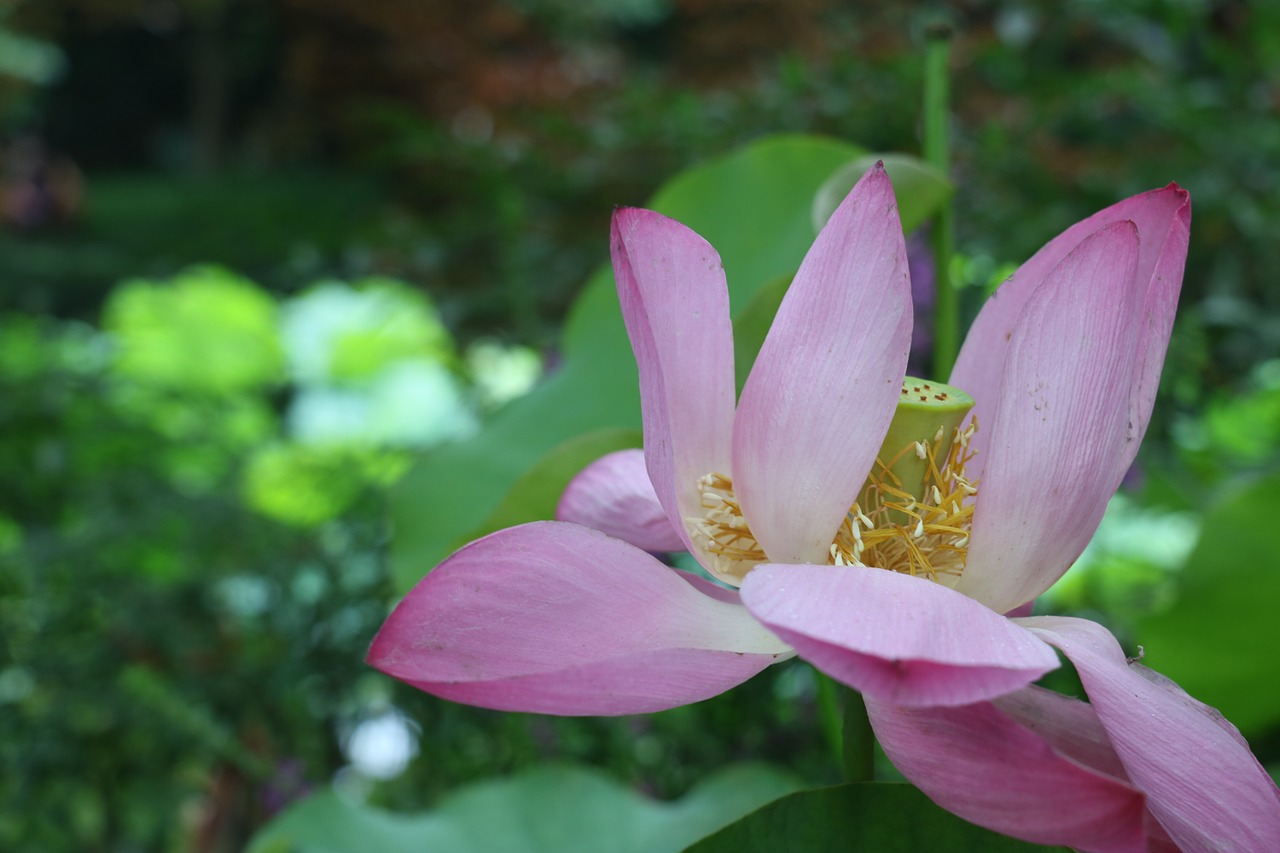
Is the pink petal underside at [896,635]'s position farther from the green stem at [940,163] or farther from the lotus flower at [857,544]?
the green stem at [940,163]

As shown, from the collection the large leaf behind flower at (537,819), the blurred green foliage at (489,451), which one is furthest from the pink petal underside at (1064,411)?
the large leaf behind flower at (537,819)

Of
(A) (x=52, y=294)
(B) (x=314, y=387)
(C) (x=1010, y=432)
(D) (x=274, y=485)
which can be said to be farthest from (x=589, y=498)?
(A) (x=52, y=294)

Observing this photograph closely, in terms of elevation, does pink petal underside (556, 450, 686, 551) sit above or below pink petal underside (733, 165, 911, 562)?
below

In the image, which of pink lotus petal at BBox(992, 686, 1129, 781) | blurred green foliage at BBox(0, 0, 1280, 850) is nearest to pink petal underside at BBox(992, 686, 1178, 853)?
pink lotus petal at BBox(992, 686, 1129, 781)

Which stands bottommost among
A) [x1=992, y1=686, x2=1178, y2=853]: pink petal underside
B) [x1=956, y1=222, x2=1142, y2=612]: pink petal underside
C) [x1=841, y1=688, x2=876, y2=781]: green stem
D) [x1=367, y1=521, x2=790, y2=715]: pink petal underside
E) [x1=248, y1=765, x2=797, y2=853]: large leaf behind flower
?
[x1=248, y1=765, x2=797, y2=853]: large leaf behind flower

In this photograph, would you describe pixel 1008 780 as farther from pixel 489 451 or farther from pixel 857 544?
pixel 489 451

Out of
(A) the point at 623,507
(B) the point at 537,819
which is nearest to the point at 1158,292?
(A) the point at 623,507

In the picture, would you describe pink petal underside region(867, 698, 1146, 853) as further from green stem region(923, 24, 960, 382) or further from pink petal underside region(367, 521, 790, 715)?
green stem region(923, 24, 960, 382)
